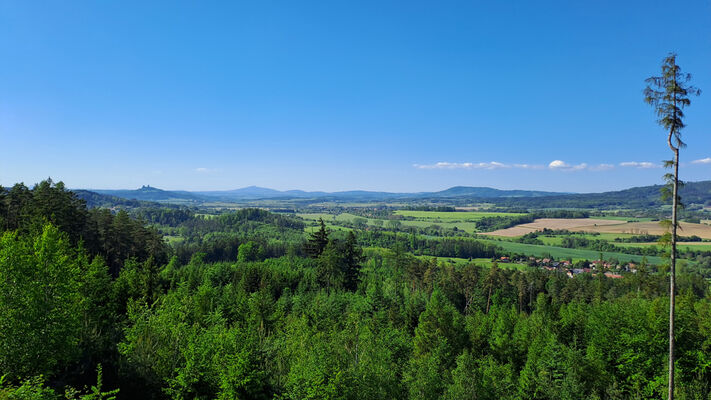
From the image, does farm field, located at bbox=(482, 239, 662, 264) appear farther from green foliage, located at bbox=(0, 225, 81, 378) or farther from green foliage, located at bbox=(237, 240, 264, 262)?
green foliage, located at bbox=(0, 225, 81, 378)

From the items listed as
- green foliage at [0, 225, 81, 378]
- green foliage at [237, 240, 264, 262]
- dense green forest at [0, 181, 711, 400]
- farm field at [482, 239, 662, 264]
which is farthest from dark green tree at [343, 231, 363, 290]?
farm field at [482, 239, 662, 264]

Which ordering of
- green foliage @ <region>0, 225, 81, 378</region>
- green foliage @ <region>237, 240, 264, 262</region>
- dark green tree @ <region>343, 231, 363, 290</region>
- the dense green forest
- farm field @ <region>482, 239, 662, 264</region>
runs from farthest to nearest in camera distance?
1. farm field @ <region>482, 239, 662, 264</region>
2. green foliage @ <region>237, 240, 264, 262</region>
3. dark green tree @ <region>343, 231, 363, 290</region>
4. green foliage @ <region>0, 225, 81, 378</region>
5. the dense green forest

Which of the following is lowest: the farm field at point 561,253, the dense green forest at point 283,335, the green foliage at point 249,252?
the farm field at point 561,253

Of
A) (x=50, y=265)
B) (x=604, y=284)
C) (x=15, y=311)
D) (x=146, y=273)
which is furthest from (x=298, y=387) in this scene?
(x=604, y=284)

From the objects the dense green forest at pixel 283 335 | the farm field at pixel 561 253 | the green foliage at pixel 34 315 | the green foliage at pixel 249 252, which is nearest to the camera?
the dense green forest at pixel 283 335

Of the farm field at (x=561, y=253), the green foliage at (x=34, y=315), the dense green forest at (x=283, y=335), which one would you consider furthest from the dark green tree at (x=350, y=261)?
the farm field at (x=561, y=253)

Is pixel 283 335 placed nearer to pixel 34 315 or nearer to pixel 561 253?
pixel 34 315

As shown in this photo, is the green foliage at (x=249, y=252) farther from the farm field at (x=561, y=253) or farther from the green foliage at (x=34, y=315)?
the farm field at (x=561, y=253)

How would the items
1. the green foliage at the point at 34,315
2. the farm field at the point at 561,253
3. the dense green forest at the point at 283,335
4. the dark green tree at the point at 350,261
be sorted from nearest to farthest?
1. the dense green forest at the point at 283,335
2. the green foliage at the point at 34,315
3. the dark green tree at the point at 350,261
4. the farm field at the point at 561,253
